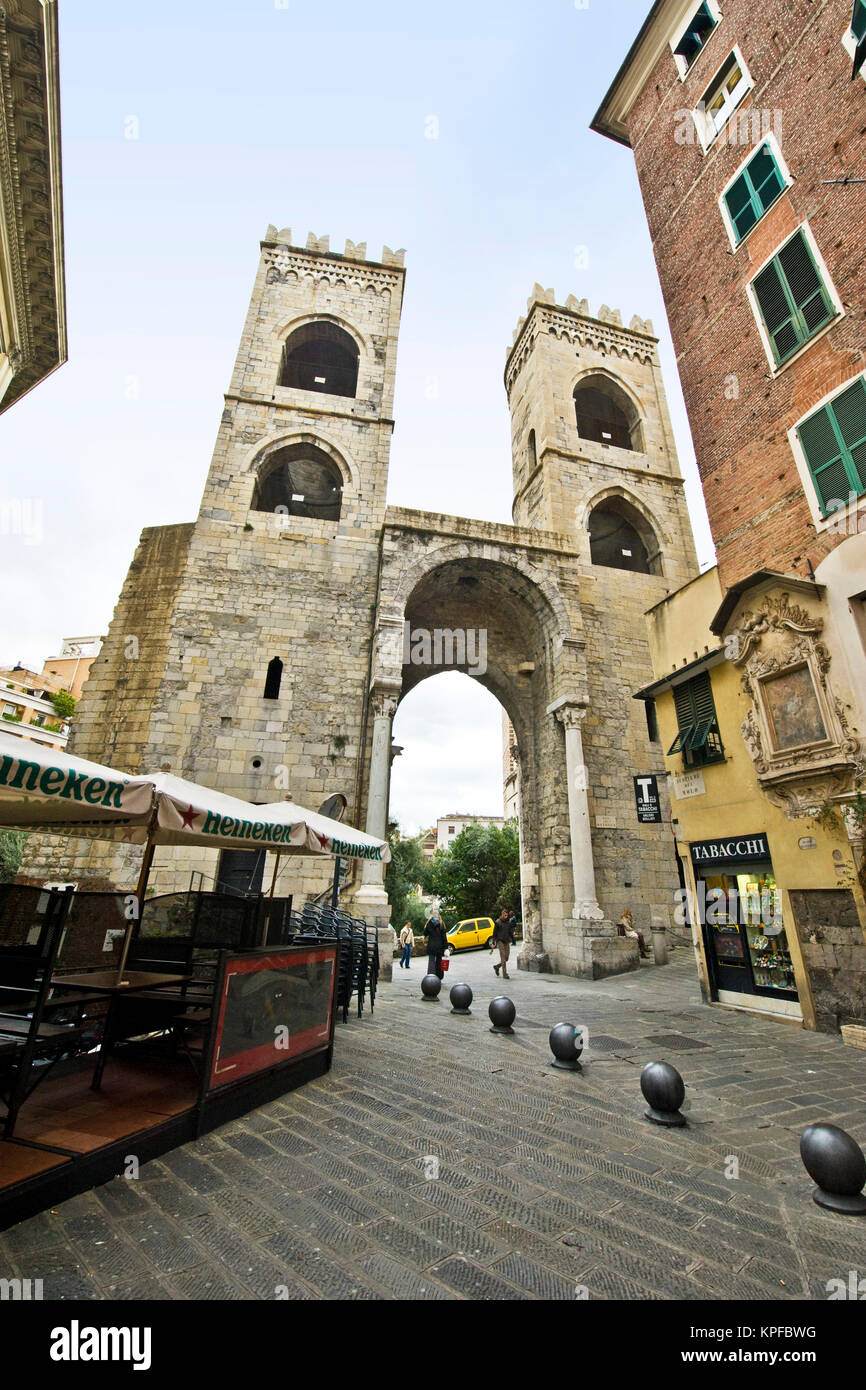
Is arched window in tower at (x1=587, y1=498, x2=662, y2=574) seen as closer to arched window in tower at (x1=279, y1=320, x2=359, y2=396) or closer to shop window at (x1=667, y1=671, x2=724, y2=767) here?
arched window in tower at (x1=279, y1=320, x2=359, y2=396)

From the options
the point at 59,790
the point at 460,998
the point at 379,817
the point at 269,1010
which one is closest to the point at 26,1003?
the point at 59,790

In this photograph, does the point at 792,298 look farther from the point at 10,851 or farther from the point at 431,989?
the point at 10,851

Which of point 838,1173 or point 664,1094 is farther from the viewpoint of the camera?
point 664,1094

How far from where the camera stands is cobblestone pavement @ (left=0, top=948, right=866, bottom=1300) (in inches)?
92.5

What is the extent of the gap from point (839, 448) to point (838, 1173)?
901 cm

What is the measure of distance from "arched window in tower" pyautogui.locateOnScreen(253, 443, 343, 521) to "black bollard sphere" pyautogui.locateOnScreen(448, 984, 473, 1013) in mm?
14385

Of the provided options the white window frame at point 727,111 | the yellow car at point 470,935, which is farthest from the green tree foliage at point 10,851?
the white window frame at point 727,111

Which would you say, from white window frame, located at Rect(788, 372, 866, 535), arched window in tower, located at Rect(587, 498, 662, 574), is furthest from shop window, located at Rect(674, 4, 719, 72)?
white window frame, located at Rect(788, 372, 866, 535)

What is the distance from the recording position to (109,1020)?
164 inches

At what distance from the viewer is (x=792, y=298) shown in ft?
30.5

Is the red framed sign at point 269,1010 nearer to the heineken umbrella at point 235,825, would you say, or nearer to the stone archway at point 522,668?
the heineken umbrella at point 235,825

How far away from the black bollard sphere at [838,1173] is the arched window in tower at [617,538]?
741 inches

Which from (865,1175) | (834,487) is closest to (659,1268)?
(865,1175)
